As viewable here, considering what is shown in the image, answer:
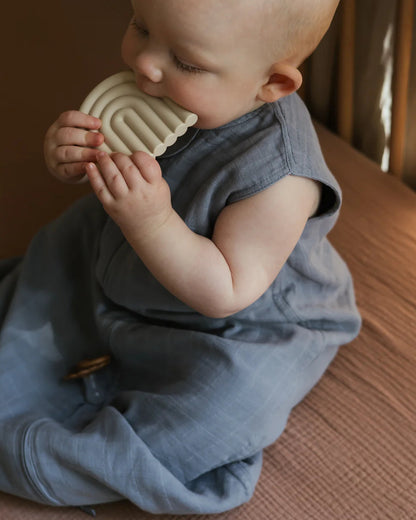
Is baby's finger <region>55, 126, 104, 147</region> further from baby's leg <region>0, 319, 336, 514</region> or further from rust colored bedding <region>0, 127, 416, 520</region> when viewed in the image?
rust colored bedding <region>0, 127, 416, 520</region>

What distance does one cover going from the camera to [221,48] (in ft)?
2.53

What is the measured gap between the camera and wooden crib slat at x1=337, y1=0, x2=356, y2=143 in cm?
132

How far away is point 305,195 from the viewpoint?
2.88 ft

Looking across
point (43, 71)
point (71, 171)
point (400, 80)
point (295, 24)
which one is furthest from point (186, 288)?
point (43, 71)

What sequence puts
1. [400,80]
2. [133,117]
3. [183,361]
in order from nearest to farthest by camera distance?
1. [133,117]
2. [183,361]
3. [400,80]

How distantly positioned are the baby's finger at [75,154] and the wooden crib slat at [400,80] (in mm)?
646

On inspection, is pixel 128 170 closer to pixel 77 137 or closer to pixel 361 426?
pixel 77 137

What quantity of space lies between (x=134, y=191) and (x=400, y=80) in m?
0.69

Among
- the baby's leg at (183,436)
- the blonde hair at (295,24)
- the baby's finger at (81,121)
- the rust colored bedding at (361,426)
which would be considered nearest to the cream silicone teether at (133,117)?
the baby's finger at (81,121)

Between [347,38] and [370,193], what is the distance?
28 cm

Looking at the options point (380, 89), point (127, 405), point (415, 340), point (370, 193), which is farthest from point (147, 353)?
point (380, 89)

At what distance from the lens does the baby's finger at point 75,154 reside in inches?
34.4

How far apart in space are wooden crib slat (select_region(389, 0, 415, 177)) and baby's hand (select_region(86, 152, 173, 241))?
0.64m

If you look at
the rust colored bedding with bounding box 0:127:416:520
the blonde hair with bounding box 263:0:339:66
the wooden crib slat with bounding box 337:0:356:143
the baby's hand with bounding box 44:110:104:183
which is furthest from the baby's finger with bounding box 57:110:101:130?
the wooden crib slat with bounding box 337:0:356:143
